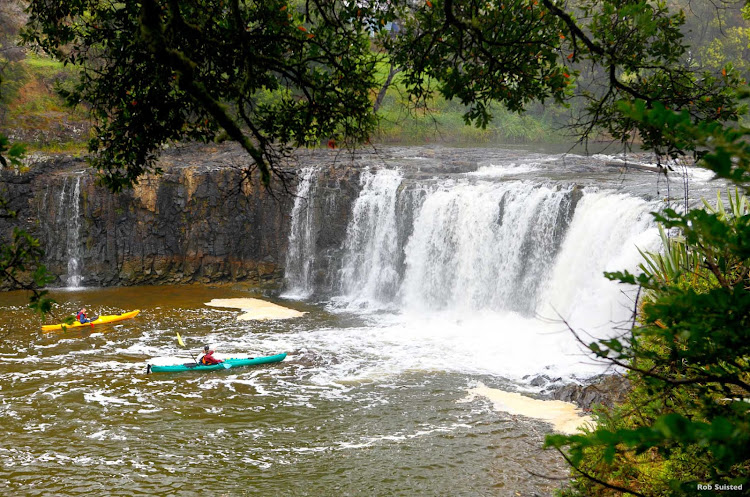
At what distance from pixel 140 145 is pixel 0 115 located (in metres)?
24.3

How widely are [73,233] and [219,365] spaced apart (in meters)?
11.5

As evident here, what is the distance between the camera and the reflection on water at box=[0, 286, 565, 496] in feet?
31.0

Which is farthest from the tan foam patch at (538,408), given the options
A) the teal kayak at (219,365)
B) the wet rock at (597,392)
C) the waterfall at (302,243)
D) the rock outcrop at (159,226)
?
the rock outcrop at (159,226)

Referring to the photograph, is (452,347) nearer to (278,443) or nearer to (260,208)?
(278,443)

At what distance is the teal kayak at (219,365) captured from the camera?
45.8 ft

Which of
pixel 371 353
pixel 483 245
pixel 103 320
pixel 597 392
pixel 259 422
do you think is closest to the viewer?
pixel 597 392

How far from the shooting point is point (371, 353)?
49.8 feet

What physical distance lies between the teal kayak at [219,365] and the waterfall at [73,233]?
1039 centimetres

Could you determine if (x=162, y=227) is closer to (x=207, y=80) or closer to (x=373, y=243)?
(x=373, y=243)

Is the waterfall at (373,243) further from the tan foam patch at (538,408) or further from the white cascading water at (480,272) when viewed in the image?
the tan foam patch at (538,408)

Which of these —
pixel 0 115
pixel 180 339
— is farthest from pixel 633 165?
pixel 0 115

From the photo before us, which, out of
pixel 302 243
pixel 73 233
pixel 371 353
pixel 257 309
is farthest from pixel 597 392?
pixel 73 233

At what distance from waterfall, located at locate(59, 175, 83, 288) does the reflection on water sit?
5924mm

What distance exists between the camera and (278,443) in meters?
10.7
